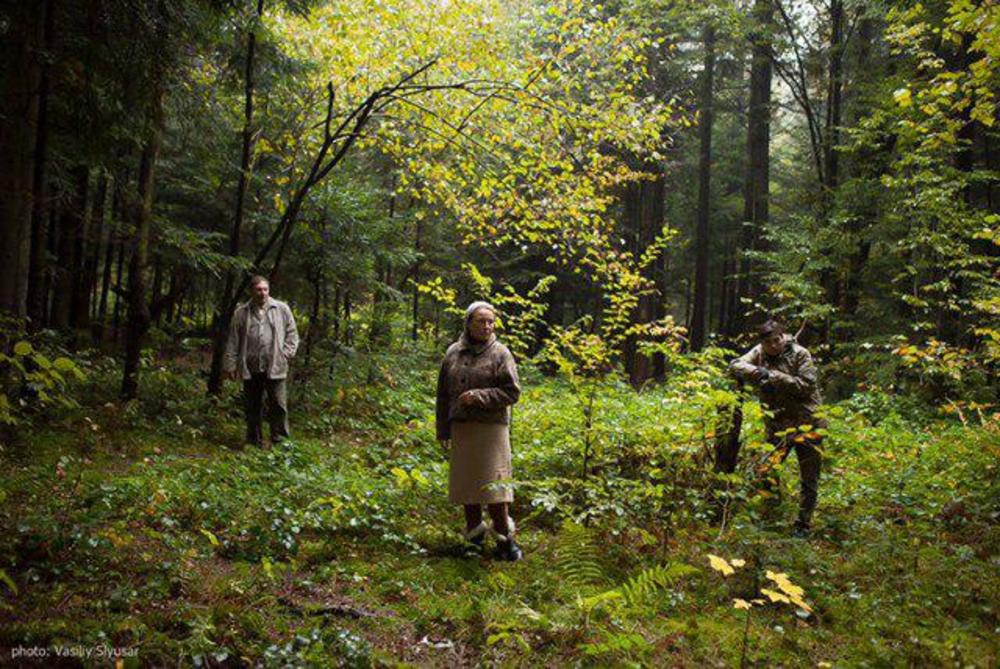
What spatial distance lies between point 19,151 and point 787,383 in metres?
7.42

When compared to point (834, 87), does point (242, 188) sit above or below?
below

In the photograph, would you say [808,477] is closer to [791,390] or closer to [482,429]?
[791,390]

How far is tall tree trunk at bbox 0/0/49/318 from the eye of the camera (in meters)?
4.98

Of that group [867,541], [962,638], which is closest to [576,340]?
[867,541]

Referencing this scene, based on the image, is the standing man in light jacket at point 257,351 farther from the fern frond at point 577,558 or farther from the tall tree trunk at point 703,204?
the tall tree trunk at point 703,204

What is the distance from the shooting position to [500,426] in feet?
17.6

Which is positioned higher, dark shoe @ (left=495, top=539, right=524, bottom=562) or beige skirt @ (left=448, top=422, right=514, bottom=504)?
beige skirt @ (left=448, top=422, right=514, bottom=504)

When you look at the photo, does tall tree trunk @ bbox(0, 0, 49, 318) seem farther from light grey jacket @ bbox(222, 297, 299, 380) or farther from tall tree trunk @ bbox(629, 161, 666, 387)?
tall tree trunk @ bbox(629, 161, 666, 387)

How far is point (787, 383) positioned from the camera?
6.02m

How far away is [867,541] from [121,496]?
7.02 meters

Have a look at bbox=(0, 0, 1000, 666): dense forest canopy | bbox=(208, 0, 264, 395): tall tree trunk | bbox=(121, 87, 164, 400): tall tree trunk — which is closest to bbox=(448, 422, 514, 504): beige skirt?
bbox=(0, 0, 1000, 666): dense forest canopy

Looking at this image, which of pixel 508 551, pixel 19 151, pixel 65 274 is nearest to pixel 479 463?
pixel 508 551

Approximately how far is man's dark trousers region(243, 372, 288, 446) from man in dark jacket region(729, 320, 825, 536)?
6.09m

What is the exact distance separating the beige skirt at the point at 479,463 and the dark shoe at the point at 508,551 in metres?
0.41
